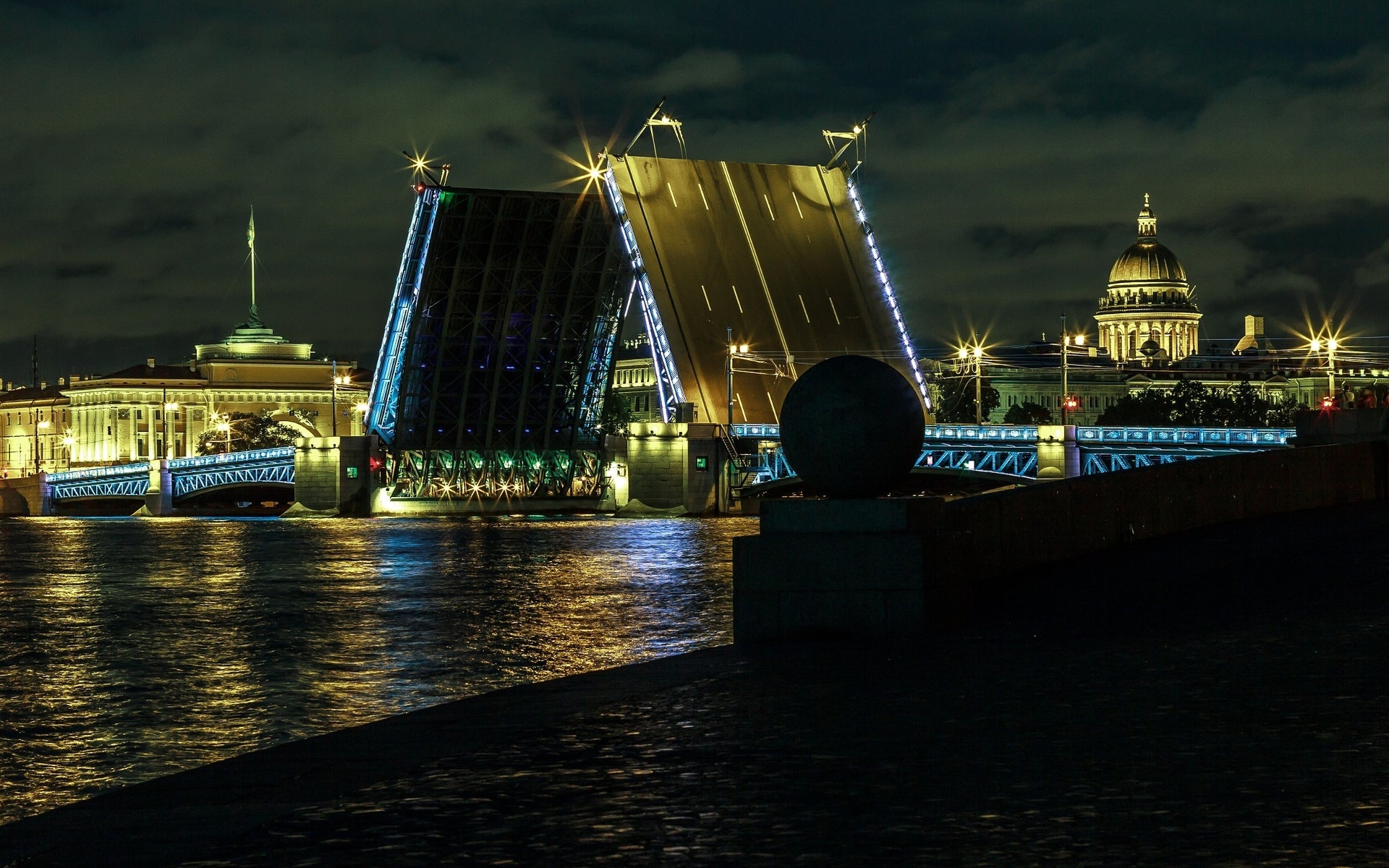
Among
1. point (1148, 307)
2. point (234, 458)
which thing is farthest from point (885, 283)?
point (1148, 307)

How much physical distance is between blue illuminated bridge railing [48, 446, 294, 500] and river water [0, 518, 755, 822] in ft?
125

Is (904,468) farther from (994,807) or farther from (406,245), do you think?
(406,245)

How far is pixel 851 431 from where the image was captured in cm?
943

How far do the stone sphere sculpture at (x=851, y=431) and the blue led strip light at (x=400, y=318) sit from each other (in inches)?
1410

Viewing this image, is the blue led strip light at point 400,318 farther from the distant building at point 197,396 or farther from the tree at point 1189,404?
the distant building at point 197,396

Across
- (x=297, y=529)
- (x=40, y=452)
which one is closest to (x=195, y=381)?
(x=40, y=452)

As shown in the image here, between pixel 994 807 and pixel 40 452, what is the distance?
144 metres

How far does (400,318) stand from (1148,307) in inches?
5885

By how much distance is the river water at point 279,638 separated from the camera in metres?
8.23

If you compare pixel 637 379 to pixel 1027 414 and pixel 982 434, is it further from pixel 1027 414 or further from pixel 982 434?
pixel 982 434

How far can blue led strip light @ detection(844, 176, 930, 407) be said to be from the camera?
5053 centimetres

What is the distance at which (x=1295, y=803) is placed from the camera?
4980mm

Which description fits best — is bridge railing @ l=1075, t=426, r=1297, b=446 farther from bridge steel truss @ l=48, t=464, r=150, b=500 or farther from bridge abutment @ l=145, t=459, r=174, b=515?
bridge steel truss @ l=48, t=464, r=150, b=500

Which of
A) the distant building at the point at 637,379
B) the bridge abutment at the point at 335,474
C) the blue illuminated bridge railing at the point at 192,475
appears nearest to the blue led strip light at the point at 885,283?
the bridge abutment at the point at 335,474
